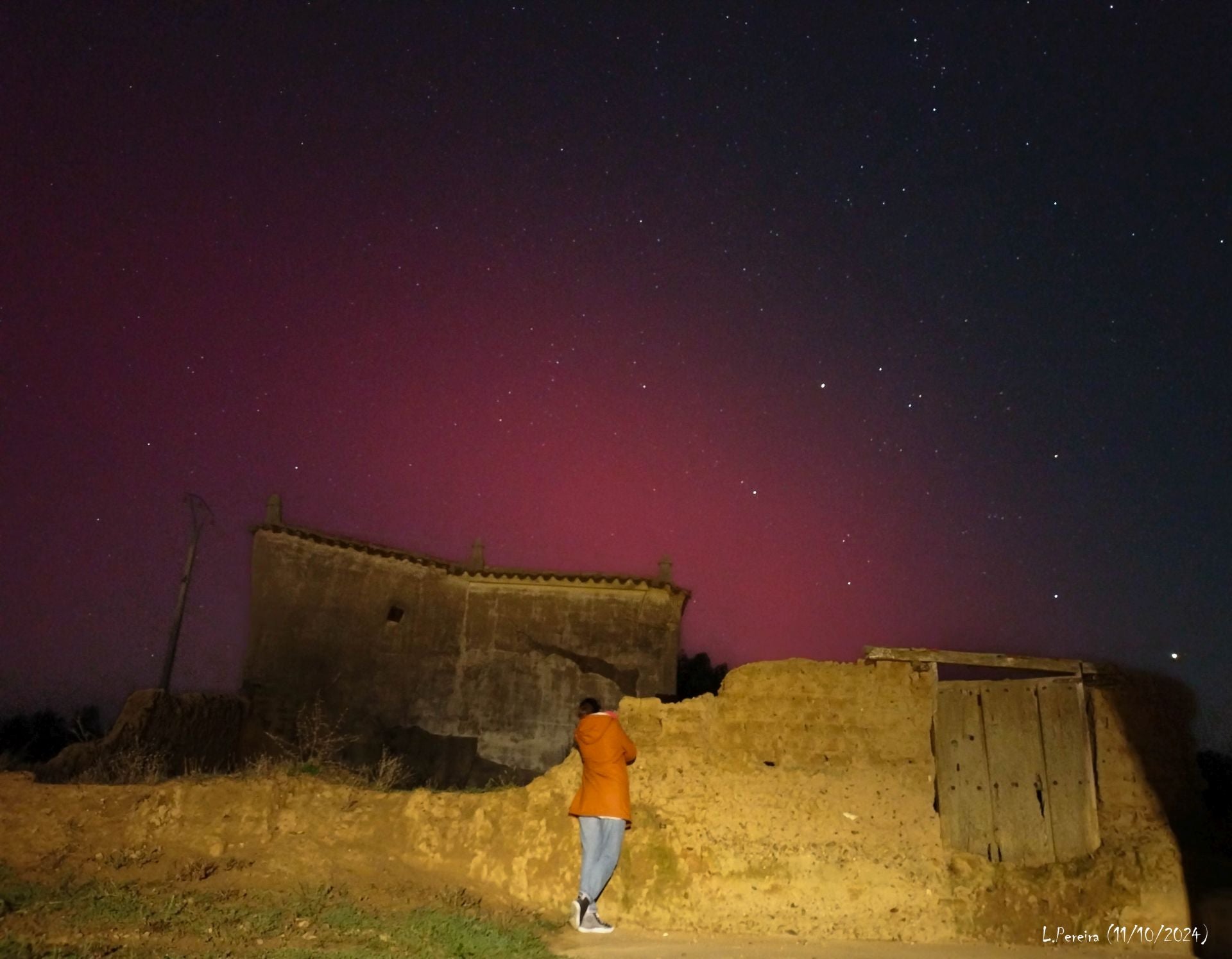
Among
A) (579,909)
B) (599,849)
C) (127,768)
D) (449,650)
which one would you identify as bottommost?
(579,909)

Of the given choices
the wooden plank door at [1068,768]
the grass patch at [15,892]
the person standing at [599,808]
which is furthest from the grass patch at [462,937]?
the wooden plank door at [1068,768]

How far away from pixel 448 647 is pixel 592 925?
45.3 ft

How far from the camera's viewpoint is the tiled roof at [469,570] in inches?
770

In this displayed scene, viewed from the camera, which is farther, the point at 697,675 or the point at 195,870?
the point at 697,675

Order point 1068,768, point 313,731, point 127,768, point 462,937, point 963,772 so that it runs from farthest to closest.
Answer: point 313,731 < point 127,768 < point 963,772 < point 1068,768 < point 462,937

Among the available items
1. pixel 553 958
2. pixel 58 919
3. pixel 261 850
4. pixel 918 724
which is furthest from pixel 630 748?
pixel 58 919

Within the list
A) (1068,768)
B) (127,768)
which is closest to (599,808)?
(1068,768)

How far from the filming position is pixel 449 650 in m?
20.0

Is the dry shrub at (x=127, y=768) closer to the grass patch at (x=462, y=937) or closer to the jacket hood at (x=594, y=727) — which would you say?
the grass patch at (x=462, y=937)

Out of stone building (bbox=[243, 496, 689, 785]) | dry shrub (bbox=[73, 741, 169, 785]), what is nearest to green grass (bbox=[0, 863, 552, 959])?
dry shrub (bbox=[73, 741, 169, 785])

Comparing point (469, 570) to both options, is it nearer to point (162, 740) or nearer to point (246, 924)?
point (162, 740)

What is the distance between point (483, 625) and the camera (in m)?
20.2

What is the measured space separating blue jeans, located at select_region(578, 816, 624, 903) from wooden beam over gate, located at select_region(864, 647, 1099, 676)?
2.79 meters

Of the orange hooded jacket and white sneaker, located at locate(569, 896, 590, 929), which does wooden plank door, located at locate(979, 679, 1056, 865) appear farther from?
white sneaker, located at locate(569, 896, 590, 929)
